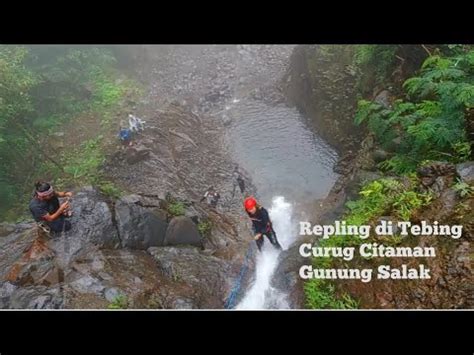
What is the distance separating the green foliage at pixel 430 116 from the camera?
4.77m

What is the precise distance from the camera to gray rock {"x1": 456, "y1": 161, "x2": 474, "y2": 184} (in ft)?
14.4

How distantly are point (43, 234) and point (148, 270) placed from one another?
1346mm

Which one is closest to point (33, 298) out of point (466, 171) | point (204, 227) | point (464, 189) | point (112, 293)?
point (112, 293)

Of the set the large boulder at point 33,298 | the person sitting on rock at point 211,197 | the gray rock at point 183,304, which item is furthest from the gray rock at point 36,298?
the person sitting on rock at point 211,197

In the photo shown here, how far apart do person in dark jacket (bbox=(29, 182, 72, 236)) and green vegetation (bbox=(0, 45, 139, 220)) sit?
1.62 ft

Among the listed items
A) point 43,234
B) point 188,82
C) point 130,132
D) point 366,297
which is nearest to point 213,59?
point 188,82

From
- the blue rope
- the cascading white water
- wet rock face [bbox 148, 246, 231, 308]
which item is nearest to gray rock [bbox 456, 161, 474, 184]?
the cascading white water

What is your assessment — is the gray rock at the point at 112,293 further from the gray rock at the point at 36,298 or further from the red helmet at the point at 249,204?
the red helmet at the point at 249,204

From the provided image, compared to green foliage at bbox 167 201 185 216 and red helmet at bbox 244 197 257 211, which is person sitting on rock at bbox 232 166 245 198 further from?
green foliage at bbox 167 201 185 216

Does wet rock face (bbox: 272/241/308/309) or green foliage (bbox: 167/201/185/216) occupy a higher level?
green foliage (bbox: 167/201/185/216)

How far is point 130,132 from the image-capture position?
22.5 ft

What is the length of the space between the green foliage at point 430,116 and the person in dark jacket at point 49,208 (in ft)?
13.1

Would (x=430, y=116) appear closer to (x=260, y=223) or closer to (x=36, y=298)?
(x=260, y=223)
